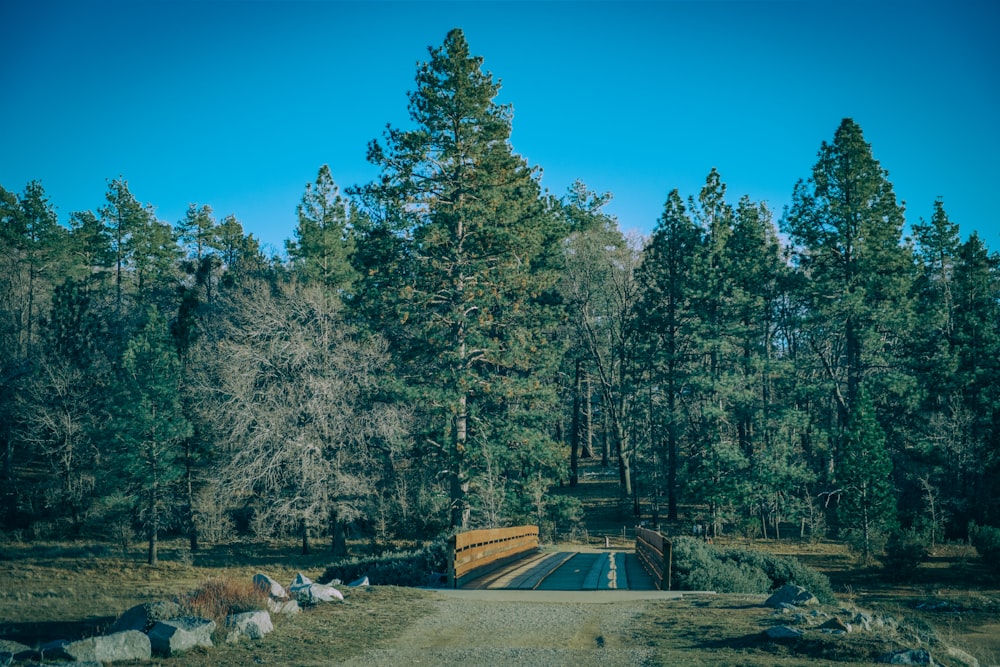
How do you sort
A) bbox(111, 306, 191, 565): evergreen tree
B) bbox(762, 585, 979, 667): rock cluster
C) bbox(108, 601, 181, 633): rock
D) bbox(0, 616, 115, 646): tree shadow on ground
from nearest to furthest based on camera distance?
bbox(762, 585, 979, 667): rock cluster < bbox(108, 601, 181, 633): rock < bbox(0, 616, 115, 646): tree shadow on ground < bbox(111, 306, 191, 565): evergreen tree

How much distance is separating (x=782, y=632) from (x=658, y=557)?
20.0ft

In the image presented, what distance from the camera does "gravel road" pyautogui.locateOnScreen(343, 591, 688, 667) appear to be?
8.24 metres

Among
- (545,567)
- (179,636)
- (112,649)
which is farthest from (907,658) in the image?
(545,567)

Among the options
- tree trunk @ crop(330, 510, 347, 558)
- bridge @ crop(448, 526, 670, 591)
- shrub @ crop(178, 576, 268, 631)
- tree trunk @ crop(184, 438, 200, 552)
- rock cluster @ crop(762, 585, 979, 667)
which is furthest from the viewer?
tree trunk @ crop(184, 438, 200, 552)

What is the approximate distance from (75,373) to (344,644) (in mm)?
39685

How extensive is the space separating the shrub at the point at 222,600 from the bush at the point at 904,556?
25.3 meters

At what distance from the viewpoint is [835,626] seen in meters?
9.34

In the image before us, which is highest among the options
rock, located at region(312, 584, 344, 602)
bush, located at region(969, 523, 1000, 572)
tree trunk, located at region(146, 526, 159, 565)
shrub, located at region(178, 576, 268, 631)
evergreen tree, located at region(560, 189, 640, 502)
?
evergreen tree, located at region(560, 189, 640, 502)

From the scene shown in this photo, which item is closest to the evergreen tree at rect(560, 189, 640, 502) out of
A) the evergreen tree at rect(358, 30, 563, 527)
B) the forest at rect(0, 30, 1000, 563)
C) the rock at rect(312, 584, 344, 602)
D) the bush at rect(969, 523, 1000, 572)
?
the forest at rect(0, 30, 1000, 563)

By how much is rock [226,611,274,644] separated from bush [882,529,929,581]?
2607cm

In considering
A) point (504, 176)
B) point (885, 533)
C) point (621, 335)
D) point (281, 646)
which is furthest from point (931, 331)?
point (281, 646)

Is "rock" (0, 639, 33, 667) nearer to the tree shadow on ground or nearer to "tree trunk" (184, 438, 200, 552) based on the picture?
the tree shadow on ground

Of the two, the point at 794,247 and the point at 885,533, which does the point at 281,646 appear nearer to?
the point at 885,533

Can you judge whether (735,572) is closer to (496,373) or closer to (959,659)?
(959,659)
